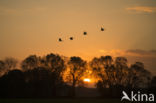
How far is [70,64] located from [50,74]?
9782mm

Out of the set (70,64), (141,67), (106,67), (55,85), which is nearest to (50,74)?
(55,85)

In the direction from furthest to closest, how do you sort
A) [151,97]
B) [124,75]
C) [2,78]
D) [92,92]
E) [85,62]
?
1. [92,92]
2. [85,62]
3. [124,75]
4. [2,78]
5. [151,97]

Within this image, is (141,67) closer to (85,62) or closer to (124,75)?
(124,75)

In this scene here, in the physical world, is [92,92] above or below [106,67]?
below

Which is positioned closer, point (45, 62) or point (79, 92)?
point (45, 62)

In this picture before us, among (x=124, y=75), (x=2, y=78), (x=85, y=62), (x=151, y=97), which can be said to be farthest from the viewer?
(x=85, y=62)

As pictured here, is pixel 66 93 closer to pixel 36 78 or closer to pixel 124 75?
pixel 36 78

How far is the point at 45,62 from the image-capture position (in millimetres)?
100375

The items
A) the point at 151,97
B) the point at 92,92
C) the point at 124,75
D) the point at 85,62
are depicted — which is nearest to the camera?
the point at 151,97

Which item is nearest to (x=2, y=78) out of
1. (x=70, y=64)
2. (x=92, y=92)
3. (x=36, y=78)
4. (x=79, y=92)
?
(x=36, y=78)

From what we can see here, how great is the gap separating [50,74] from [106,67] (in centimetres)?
1729

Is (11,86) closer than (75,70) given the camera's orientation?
Yes

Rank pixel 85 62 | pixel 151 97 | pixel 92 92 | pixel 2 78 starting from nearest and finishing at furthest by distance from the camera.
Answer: pixel 151 97 < pixel 2 78 < pixel 85 62 < pixel 92 92

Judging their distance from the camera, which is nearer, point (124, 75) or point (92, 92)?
point (124, 75)
